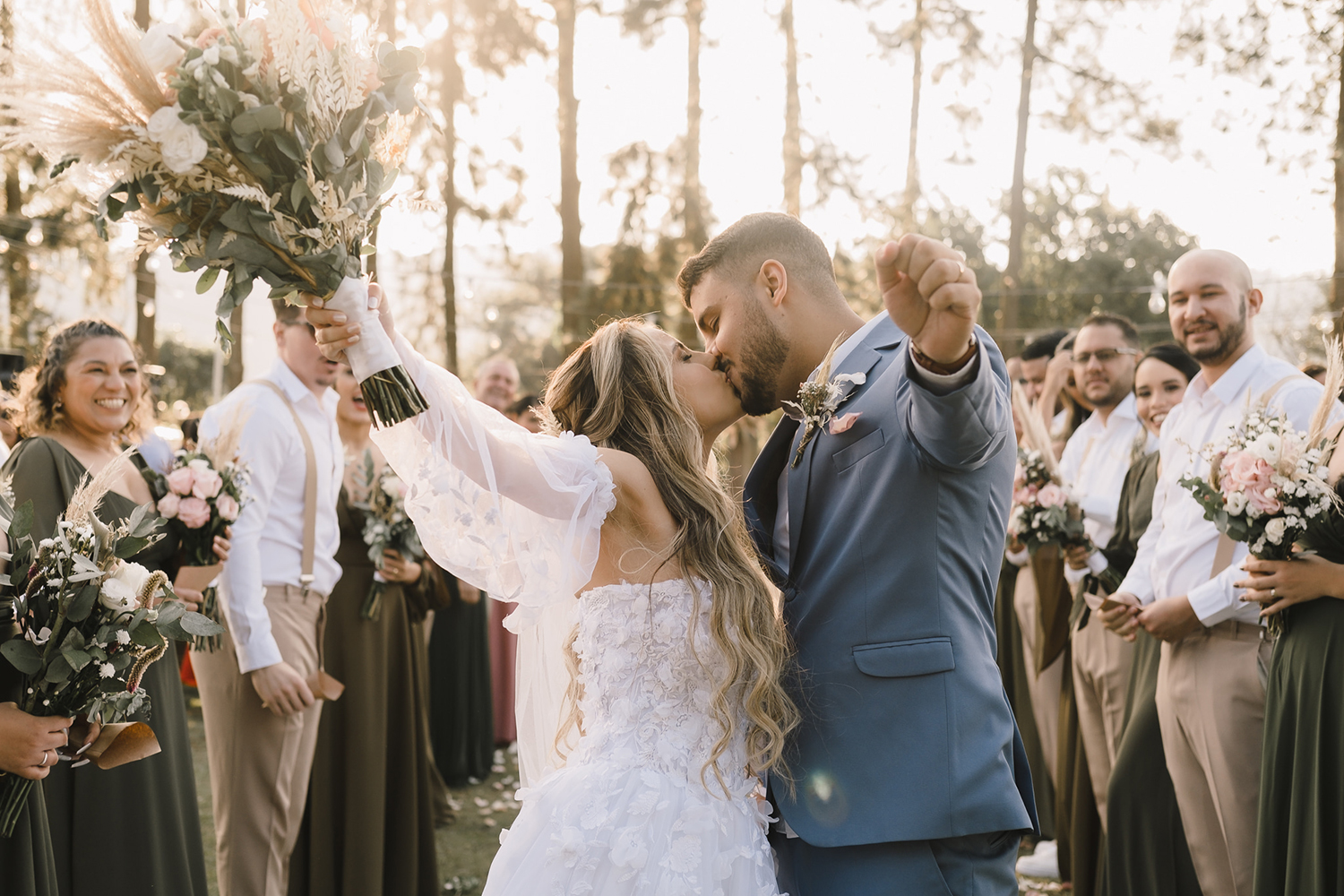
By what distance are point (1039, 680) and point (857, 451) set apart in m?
4.74

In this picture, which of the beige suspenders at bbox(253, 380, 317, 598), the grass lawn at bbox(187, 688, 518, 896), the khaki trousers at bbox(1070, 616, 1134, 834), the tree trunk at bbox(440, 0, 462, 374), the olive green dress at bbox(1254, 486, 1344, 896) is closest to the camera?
the olive green dress at bbox(1254, 486, 1344, 896)

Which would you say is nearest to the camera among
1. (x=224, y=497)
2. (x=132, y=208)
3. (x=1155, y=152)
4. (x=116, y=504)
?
(x=132, y=208)

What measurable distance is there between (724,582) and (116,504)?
289 cm

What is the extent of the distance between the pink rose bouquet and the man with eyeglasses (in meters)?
0.10

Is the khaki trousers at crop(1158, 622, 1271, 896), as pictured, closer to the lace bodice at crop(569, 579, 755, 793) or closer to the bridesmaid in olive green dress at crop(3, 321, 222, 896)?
the lace bodice at crop(569, 579, 755, 793)

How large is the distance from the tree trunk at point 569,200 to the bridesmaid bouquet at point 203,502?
11.0 metres

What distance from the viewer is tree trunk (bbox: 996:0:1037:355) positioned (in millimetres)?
16938

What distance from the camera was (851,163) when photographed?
1694 cm

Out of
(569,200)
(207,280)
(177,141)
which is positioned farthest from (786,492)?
(569,200)

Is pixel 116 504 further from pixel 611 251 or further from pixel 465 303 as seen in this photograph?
pixel 465 303

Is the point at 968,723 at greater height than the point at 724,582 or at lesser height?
lesser

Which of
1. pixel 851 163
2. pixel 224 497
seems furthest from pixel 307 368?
pixel 851 163

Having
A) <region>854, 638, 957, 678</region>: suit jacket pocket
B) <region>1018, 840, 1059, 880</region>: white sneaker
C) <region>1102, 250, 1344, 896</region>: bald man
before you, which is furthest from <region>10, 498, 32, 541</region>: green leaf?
<region>1018, 840, 1059, 880</region>: white sneaker

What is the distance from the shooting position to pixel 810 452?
2910 millimetres
